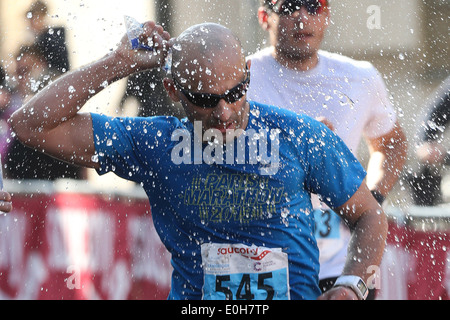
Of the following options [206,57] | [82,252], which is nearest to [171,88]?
[206,57]

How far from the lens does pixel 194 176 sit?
3.10m

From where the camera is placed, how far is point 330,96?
4312 mm

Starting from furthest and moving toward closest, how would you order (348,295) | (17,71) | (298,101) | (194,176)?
(17,71) < (298,101) < (194,176) < (348,295)

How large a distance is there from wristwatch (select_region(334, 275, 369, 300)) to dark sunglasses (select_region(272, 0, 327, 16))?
1.88 m

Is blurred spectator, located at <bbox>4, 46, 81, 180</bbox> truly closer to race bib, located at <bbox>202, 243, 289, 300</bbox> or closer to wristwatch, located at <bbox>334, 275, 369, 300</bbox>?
race bib, located at <bbox>202, 243, 289, 300</bbox>

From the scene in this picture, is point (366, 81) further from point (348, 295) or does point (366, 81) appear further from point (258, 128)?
point (348, 295)

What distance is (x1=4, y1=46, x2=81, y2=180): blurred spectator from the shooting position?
6141mm

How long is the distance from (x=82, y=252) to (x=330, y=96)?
244 cm

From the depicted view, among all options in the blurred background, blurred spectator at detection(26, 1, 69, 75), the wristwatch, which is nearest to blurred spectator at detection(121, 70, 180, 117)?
the blurred background

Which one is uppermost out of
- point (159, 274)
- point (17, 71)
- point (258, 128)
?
point (258, 128)

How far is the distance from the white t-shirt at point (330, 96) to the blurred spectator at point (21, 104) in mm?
2413

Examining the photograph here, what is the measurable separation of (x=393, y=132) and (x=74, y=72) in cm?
221

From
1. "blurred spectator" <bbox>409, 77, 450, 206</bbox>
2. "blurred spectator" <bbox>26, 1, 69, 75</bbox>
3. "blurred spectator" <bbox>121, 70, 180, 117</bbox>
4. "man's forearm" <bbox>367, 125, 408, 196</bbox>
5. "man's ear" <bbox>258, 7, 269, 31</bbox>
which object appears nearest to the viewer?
"man's ear" <bbox>258, 7, 269, 31</bbox>
